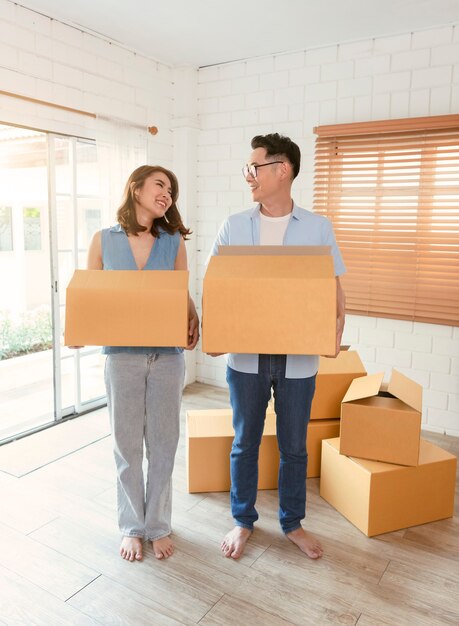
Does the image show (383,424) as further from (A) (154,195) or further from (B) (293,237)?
(A) (154,195)

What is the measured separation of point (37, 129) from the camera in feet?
10.1

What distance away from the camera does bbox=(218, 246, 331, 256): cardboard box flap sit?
1652 mm

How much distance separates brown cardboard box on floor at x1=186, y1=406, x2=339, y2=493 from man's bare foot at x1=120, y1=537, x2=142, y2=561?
1.80ft

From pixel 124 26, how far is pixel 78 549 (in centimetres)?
302

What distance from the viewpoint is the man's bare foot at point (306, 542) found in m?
2.07


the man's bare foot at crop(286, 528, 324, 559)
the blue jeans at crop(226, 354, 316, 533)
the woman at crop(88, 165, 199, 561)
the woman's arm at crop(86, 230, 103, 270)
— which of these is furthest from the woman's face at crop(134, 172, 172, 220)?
the man's bare foot at crop(286, 528, 324, 559)

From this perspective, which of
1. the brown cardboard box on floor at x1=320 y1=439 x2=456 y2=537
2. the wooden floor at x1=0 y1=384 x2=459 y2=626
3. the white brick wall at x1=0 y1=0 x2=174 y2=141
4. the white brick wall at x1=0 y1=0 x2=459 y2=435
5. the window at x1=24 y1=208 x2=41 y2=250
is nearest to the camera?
the wooden floor at x1=0 y1=384 x2=459 y2=626

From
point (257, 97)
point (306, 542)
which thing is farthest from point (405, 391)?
point (257, 97)

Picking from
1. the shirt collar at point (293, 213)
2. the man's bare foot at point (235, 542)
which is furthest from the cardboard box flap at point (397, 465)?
the shirt collar at point (293, 213)

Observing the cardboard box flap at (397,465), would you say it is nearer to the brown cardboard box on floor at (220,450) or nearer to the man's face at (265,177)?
the brown cardboard box on floor at (220,450)

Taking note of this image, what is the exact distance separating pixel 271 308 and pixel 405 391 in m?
1.09

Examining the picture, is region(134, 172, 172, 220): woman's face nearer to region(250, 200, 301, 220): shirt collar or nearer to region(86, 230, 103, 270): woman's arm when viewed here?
region(86, 230, 103, 270): woman's arm

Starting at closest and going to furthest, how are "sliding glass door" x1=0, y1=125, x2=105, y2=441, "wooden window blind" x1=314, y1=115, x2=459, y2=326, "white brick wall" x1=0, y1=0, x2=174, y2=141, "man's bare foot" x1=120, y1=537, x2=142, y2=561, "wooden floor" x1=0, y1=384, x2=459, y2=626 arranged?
"wooden floor" x1=0, y1=384, x2=459, y2=626 → "man's bare foot" x1=120, y1=537, x2=142, y2=561 → "white brick wall" x1=0, y1=0, x2=174, y2=141 → "wooden window blind" x1=314, y1=115, x2=459, y2=326 → "sliding glass door" x1=0, y1=125, x2=105, y2=441

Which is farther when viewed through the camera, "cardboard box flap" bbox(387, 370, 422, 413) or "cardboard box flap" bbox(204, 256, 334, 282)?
"cardboard box flap" bbox(387, 370, 422, 413)
